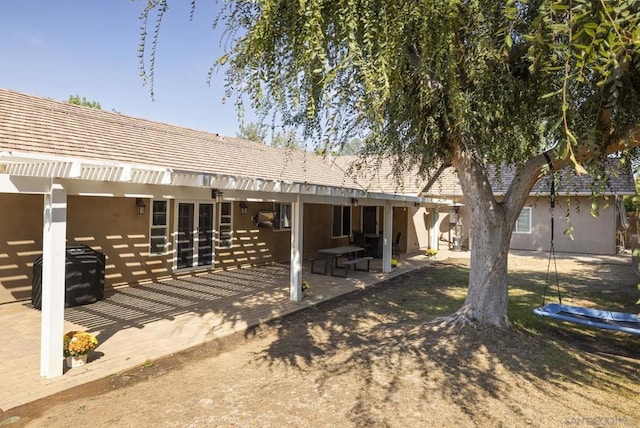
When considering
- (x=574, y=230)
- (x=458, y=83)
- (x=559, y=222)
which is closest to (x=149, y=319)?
(x=458, y=83)

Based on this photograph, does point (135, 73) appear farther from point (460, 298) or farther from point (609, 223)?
point (609, 223)

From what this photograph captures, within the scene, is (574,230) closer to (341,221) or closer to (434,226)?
(434,226)

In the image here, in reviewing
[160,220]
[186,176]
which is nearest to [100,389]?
[186,176]

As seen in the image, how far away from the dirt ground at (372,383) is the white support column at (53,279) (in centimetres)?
59

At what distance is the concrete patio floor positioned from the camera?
4.79 m

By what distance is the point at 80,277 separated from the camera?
7.83m

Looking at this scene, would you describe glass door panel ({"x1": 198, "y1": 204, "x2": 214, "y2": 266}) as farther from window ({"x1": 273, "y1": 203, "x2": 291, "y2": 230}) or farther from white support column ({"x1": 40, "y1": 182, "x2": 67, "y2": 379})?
white support column ({"x1": 40, "y1": 182, "x2": 67, "y2": 379})

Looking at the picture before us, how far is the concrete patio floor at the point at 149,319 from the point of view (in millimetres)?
4789

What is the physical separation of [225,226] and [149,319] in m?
5.32

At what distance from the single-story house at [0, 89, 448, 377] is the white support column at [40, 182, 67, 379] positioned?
0.01 m

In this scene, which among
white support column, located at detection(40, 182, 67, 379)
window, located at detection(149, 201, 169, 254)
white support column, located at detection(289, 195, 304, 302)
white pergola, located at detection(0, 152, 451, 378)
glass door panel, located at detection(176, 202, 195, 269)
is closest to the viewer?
white pergola, located at detection(0, 152, 451, 378)

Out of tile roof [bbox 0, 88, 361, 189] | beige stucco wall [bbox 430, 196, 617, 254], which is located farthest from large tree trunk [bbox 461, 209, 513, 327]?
beige stucco wall [bbox 430, 196, 617, 254]

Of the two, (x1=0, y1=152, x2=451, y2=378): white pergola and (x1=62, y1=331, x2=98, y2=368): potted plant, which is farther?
(x1=62, y1=331, x2=98, y2=368): potted plant

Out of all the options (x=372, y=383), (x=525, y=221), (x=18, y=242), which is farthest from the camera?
(x=525, y=221)
